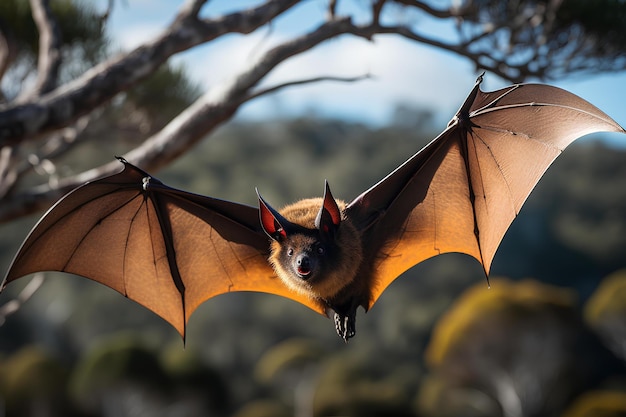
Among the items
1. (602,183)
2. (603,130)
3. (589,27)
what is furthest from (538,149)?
(602,183)

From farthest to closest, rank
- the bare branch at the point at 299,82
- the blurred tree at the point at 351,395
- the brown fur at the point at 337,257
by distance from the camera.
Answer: the blurred tree at the point at 351,395, the bare branch at the point at 299,82, the brown fur at the point at 337,257

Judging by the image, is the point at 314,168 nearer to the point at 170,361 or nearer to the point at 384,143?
the point at 384,143

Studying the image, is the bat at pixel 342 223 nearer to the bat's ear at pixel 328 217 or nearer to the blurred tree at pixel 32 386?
the bat's ear at pixel 328 217

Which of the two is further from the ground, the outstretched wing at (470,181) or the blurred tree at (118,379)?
the blurred tree at (118,379)

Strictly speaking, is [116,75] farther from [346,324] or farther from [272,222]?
[346,324]

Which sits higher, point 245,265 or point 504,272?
point 504,272

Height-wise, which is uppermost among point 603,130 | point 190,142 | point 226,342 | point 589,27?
point 226,342

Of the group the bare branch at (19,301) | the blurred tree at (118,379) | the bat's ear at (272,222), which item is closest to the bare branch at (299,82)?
the bat's ear at (272,222)
